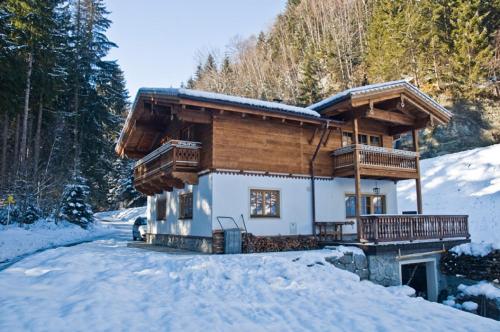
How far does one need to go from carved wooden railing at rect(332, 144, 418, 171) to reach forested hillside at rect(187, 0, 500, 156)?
747 inches

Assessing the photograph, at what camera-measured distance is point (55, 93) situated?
28.5m

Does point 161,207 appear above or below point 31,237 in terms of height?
above

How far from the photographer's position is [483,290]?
13922 millimetres

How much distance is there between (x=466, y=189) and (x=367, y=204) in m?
12.4

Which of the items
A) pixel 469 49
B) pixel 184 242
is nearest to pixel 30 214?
pixel 184 242

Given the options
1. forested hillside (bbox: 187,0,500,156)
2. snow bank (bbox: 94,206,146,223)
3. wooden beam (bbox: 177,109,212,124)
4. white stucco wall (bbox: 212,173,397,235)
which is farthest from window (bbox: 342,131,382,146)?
snow bank (bbox: 94,206,146,223)

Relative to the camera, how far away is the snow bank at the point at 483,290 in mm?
13538

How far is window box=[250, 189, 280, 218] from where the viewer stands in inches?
597

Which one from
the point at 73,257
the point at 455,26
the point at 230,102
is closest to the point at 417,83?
the point at 455,26

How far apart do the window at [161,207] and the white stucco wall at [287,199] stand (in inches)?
251

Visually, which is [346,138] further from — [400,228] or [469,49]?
[469,49]

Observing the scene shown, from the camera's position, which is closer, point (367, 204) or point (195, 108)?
point (195, 108)

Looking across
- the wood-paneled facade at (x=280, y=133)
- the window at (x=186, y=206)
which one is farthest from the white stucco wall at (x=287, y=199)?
the window at (x=186, y=206)

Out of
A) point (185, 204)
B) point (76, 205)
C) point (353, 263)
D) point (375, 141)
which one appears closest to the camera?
point (353, 263)
